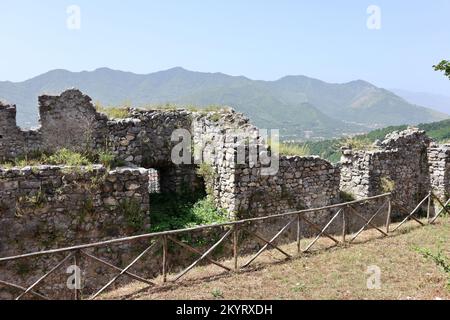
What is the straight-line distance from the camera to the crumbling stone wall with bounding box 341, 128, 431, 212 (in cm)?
1570

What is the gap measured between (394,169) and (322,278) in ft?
29.8

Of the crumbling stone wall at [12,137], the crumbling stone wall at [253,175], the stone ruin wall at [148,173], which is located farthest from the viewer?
the crumbling stone wall at [12,137]

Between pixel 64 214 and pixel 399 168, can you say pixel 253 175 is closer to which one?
pixel 64 214

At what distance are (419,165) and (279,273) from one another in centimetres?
1112

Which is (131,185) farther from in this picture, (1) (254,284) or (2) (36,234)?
(1) (254,284)

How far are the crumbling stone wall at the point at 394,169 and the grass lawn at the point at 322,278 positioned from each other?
4631 millimetres

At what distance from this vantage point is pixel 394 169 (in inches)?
648

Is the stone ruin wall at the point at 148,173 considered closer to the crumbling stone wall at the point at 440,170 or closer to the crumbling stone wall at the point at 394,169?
the crumbling stone wall at the point at 394,169

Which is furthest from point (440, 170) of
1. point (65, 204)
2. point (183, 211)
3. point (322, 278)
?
point (65, 204)

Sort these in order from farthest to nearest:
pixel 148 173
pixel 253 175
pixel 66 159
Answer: pixel 253 175 < pixel 66 159 < pixel 148 173

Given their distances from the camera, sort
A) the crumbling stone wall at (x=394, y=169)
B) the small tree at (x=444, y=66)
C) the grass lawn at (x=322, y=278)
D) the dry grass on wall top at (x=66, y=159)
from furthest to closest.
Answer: the crumbling stone wall at (x=394, y=169)
the dry grass on wall top at (x=66, y=159)
the grass lawn at (x=322, y=278)
the small tree at (x=444, y=66)

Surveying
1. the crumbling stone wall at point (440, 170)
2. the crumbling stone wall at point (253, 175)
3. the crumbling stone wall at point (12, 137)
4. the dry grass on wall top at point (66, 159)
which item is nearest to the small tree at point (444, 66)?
the crumbling stone wall at point (253, 175)

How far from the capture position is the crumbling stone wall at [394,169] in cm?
1570

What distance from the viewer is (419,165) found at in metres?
17.6
